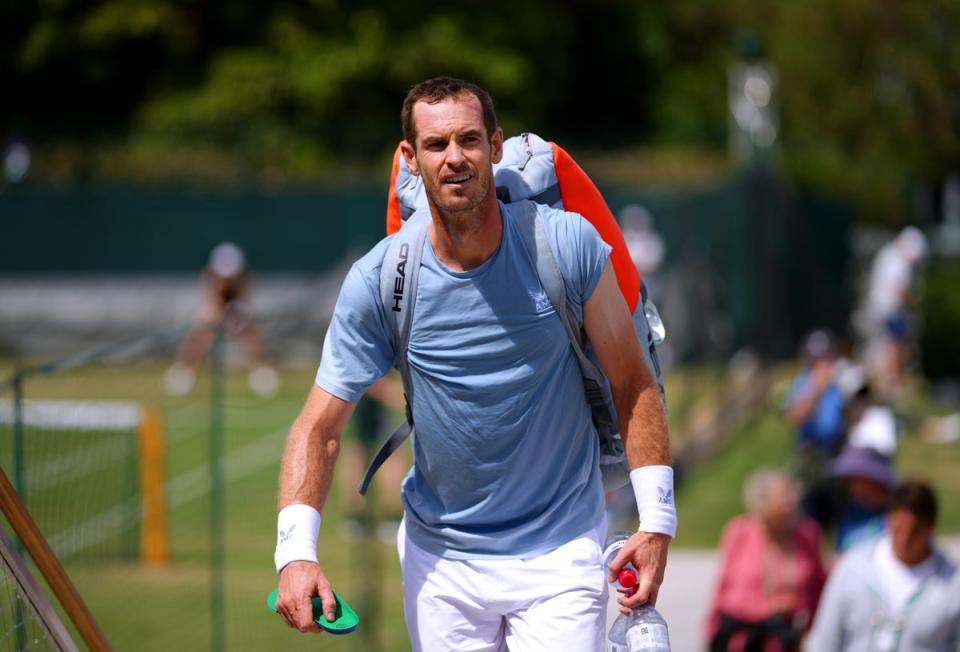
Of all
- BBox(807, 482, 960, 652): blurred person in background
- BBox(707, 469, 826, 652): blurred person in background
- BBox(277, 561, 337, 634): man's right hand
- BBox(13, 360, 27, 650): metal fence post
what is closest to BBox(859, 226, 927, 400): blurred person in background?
BBox(707, 469, 826, 652): blurred person in background

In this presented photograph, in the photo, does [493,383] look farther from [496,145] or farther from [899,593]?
[899,593]

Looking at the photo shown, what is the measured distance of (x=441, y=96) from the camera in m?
4.06

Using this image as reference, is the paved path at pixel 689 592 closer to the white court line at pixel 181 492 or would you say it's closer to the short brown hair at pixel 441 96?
the white court line at pixel 181 492

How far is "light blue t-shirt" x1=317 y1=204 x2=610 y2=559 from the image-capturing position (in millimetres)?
4113

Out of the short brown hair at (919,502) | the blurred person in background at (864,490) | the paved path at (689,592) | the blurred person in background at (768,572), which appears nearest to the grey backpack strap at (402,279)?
the short brown hair at (919,502)

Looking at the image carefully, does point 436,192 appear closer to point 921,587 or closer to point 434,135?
point 434,135

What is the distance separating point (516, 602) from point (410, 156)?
1126 millimetres

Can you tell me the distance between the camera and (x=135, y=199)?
26969mm

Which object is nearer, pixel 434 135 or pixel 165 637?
pixel 434 135

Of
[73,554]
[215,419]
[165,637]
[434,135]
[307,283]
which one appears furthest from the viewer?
[307,283]

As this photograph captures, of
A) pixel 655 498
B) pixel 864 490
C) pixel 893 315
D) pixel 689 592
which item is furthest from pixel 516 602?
pixel 893 315

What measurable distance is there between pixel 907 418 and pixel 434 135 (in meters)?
15.0

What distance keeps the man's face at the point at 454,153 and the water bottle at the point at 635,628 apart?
93 cm

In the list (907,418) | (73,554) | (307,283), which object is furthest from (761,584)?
(307,283)
